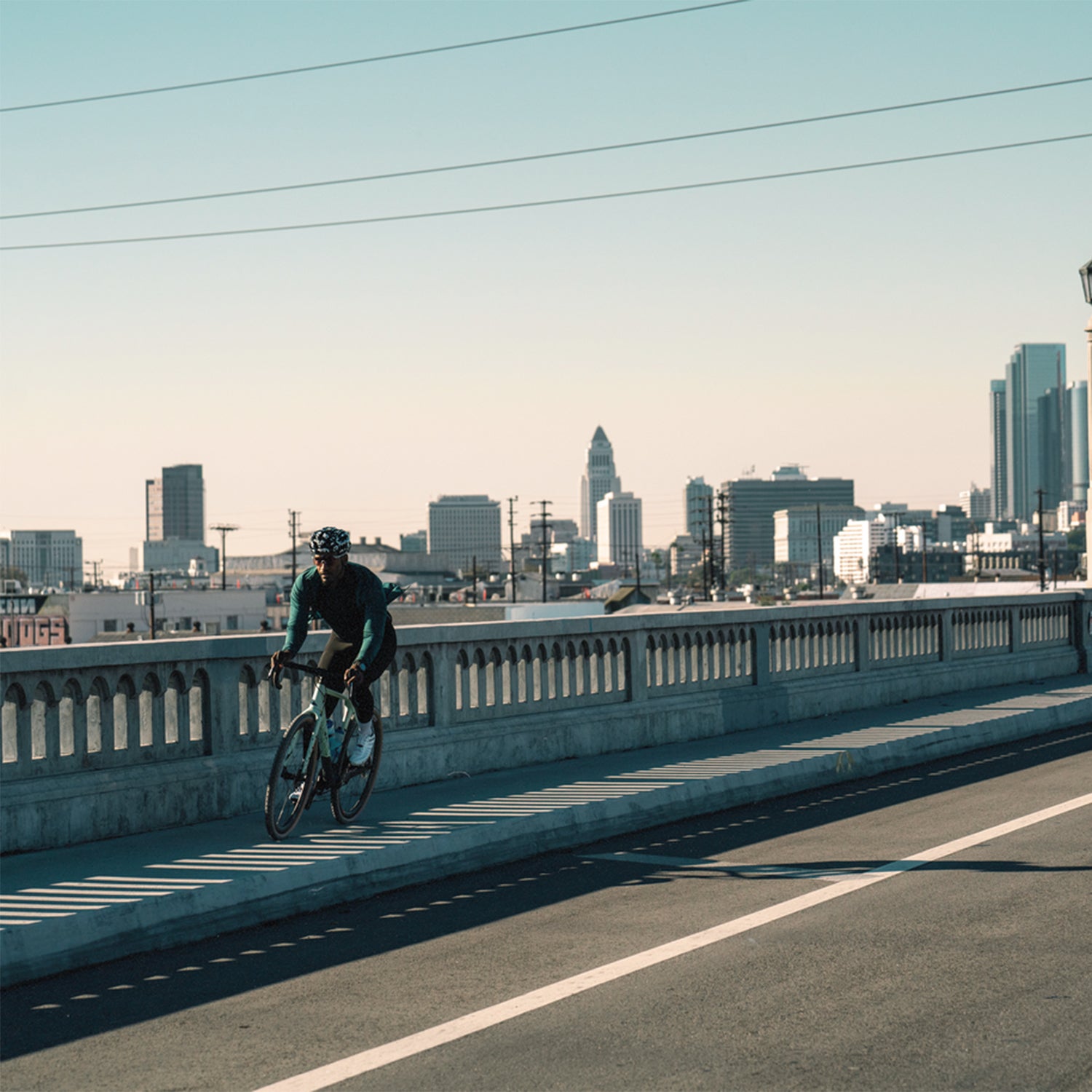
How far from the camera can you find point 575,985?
6.89 meters

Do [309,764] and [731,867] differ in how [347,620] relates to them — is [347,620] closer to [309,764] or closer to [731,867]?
[309,764]

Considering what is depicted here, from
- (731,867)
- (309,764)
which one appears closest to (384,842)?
(309,764)

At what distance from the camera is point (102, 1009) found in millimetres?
6746

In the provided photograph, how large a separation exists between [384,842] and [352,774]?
2.28 feet

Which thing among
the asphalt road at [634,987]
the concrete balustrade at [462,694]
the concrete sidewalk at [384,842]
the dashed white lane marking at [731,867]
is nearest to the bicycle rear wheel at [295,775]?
the concrete sidewalk at [384,842]

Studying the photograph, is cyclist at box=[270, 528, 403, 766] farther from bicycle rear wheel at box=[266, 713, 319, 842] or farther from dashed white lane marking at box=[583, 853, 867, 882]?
dashed white lane marking at box=[583, 853, 867, 882]

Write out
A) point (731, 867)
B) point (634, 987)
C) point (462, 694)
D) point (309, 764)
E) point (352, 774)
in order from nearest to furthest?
point (634, 987) < point (731, 867) < point (309, 764) < point (352, 774) < point (462, 694)

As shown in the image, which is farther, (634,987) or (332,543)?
(332,543)

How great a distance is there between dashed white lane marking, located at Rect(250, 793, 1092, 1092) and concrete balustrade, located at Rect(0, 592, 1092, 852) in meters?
4.00

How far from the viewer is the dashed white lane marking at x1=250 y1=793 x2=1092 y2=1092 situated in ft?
18.9

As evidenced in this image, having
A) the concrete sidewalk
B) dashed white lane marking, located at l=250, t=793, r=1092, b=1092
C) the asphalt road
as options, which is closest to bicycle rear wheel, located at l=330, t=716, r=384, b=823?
the concrete sidewalk

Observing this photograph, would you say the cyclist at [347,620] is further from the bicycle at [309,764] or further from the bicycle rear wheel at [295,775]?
the bicycle rear wheel at [295,775]

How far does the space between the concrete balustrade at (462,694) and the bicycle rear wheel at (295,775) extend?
35.7 inches

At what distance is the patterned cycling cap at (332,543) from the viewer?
1002 cm
